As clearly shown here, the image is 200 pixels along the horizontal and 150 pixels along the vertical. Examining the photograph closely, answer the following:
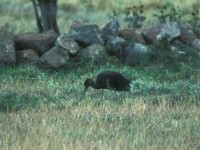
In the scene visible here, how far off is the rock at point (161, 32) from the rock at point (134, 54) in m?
0.97

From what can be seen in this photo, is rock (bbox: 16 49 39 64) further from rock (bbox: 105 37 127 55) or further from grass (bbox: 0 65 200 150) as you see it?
rock (bbox: 105 37 127 55)

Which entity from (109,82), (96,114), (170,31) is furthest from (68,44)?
(96,114)

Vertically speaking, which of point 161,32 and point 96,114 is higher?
point 161,32

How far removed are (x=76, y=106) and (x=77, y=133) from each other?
2.45 meters

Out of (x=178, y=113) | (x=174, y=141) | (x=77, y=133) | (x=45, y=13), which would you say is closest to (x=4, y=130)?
(x=77, y=133)

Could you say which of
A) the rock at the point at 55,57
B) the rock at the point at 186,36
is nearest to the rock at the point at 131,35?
the rock at the point at 186,36

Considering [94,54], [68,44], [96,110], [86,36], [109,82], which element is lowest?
[96,110]

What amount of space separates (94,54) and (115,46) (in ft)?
2.26

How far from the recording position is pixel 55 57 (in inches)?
621

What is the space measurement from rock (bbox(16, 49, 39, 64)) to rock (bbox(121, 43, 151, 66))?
2.22 metres

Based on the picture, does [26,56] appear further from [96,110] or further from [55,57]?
[96,110]

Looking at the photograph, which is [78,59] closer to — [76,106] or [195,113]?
[76,106]

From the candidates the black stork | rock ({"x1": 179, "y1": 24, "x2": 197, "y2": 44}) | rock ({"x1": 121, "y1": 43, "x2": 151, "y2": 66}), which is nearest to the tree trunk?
rock ({"x1": 121, "y1": 43, "x2": 151, "y2": 66})

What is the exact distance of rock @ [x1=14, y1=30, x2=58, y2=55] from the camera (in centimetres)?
1666
